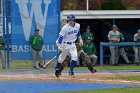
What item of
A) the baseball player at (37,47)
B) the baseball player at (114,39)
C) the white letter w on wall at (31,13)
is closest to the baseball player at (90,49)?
the baseball player at (114,39)

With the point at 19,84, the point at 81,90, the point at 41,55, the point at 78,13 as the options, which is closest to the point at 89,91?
the point at 81,90

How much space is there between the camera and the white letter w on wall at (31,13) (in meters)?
21.6

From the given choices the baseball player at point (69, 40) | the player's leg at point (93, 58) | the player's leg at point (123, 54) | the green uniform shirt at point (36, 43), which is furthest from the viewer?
the player's leg at point (123, 54)

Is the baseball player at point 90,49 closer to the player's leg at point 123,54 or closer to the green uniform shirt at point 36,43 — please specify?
the player's leg at point 123,54

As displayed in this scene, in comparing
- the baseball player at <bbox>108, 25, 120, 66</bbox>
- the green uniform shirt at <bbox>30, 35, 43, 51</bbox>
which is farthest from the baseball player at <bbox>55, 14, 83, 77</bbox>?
the baseball player at <bbox>108, 25, 120, 66</bbox>

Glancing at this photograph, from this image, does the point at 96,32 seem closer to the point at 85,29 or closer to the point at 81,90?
the point at 85,29

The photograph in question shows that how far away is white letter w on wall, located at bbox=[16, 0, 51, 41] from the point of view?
21.6 m

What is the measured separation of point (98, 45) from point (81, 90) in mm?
13179

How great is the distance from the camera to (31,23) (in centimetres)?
2169

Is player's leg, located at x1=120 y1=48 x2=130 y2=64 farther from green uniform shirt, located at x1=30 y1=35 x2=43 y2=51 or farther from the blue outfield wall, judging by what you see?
green uniform shirt, located at x1=30 y1=35 x2=43 y2=51

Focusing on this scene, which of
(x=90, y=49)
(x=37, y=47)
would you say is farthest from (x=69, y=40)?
(x=90, y=49)

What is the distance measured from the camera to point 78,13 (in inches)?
955

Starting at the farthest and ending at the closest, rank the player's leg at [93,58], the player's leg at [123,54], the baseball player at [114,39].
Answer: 1. the player's leg at [123,54]
2. the baseball player at [114,39]
3. the player's leg at [93,58]

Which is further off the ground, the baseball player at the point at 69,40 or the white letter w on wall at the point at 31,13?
the white letter w on wall at the point at 31,13
